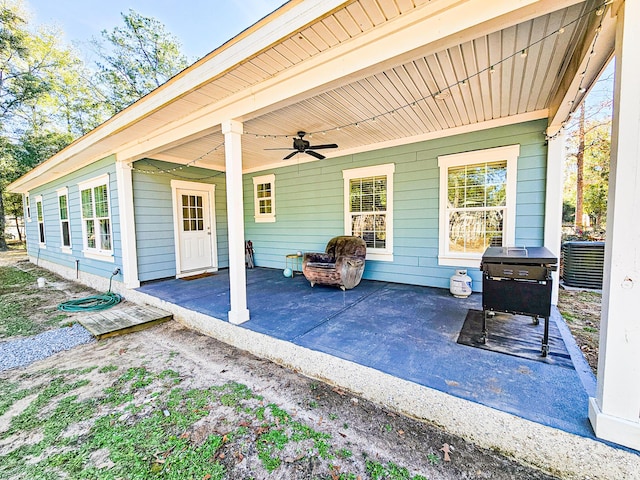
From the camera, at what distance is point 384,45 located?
202 cm

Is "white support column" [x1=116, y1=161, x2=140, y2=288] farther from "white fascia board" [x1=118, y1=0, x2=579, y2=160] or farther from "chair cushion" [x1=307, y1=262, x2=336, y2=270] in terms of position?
"chair cushion" [x1=307, y1=262, x2=336, y2=270]

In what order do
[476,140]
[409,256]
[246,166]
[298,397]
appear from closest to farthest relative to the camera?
[298,397], [476,140], [409,256], [246,166]

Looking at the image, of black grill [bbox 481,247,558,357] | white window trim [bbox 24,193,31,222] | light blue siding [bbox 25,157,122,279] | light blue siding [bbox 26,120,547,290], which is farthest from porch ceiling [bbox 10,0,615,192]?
white window trim [bbox 24,193,31,222]

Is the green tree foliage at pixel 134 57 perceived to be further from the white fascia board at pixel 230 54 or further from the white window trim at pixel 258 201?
the white fascia board at pixel 230 54

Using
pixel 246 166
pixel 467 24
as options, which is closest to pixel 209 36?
pixel 246 166

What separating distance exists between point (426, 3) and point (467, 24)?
32 centimetres

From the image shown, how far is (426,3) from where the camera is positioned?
1797 mm

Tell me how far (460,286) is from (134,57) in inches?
685

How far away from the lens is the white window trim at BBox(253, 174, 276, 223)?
655cm

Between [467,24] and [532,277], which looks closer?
[467,24]

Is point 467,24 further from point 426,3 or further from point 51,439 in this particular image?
point 51,439

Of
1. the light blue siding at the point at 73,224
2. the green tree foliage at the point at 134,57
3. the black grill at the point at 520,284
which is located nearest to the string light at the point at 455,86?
the black grill at the point at 520,284

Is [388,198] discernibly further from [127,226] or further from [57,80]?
[57,80]

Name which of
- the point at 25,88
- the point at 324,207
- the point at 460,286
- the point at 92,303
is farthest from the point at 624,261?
the point at 25,88
